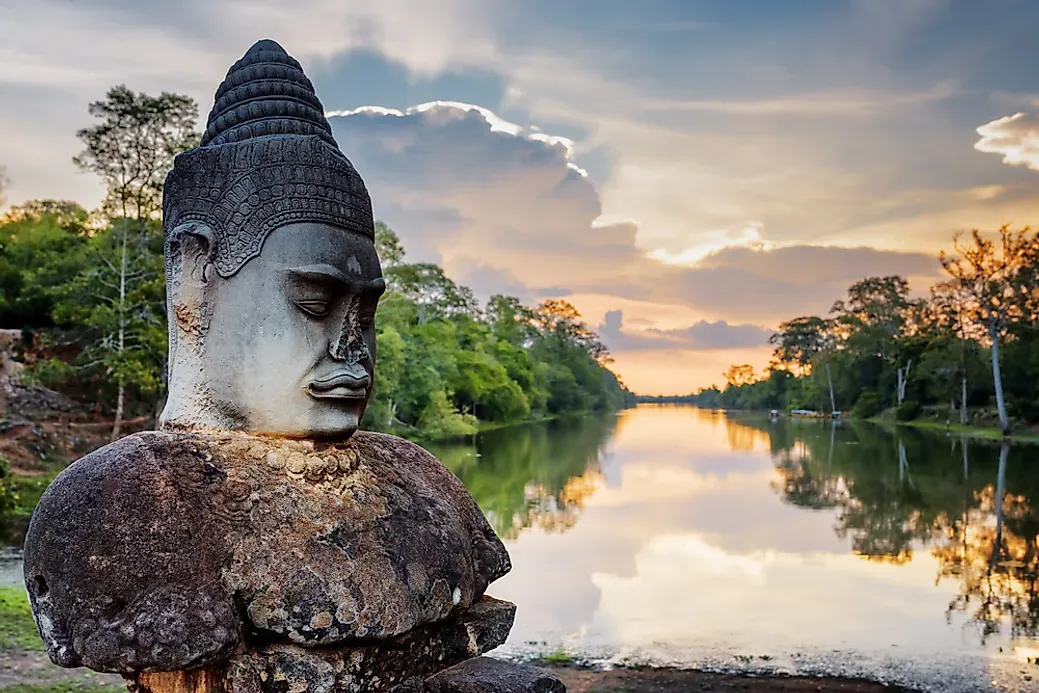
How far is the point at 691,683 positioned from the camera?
8602 millimetres

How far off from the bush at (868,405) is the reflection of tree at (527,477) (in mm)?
28454

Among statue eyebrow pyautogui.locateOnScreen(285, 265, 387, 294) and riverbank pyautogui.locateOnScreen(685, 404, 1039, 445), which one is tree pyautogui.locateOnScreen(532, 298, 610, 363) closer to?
riverbank pyautogui.locateOnScreen(685, 404, 1039, 445)

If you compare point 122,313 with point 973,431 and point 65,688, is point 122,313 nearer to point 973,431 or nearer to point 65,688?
point 65,688

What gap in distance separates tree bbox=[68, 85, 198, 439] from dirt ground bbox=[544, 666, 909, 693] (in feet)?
45.3

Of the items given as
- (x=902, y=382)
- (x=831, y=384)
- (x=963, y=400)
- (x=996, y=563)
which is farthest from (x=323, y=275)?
(x=831, y=384)

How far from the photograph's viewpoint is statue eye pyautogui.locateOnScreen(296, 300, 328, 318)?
2.78 m

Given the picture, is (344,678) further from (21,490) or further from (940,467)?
(940,467)

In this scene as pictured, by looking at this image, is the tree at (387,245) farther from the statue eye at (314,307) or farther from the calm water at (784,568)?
the statue eye at (314,307)

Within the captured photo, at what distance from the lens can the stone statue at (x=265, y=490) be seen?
2.33 metres

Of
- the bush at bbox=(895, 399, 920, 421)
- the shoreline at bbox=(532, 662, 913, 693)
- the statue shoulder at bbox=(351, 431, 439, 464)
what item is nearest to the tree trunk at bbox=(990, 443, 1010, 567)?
the shoreline at bbox=(532, 662, 913, 693)

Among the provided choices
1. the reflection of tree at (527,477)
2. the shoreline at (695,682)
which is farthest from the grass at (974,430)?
the shoreline at (695,682)

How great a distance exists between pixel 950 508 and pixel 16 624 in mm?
17901

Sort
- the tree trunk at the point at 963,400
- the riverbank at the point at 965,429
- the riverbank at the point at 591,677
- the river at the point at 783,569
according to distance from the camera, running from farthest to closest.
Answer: the tree trunk at the point at 963,400, the riverbank at the point at 965,429, the river at the point at 783,569, the riverbank at the point at 591,677

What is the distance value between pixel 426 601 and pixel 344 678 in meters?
0.36
